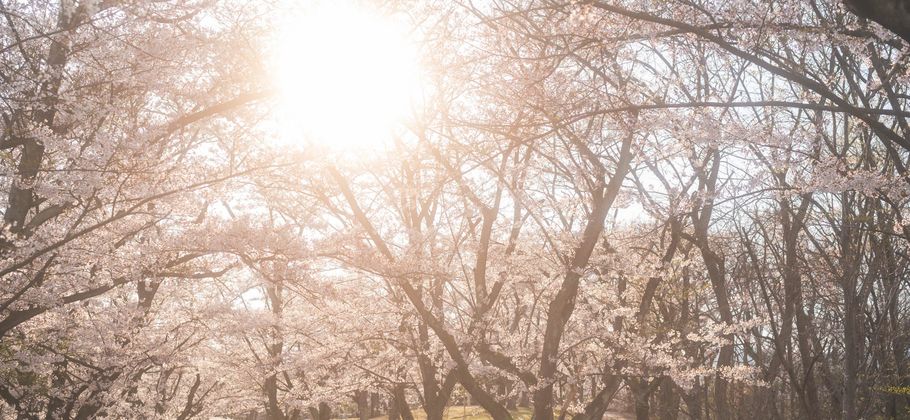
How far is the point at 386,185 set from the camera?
9531 millimetres

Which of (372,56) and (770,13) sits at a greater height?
(372,56)

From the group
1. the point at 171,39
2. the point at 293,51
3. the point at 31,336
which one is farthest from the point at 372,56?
the point at 31,336

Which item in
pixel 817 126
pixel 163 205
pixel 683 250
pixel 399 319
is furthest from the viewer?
pixel 683 250

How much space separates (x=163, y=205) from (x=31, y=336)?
10.1 feet

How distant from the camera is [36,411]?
11883 millimetres

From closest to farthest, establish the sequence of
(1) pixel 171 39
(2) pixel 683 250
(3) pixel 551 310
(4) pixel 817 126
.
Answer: (1) pixel 171 39 < (3) pixel 551 310 < (4) pixel 817 126 < (2) pixel 683 250

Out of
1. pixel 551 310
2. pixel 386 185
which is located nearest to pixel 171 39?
pixel 386 185

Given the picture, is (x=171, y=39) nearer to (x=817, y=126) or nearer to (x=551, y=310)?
(x=551, y=310)

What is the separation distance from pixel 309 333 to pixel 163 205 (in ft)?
12.7

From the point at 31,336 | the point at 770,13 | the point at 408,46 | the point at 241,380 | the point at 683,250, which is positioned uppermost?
the point at 408,46

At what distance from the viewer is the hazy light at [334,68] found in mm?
6812

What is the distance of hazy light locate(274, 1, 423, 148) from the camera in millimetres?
6812

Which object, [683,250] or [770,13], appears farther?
[683,250]

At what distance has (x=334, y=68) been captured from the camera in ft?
22.5
